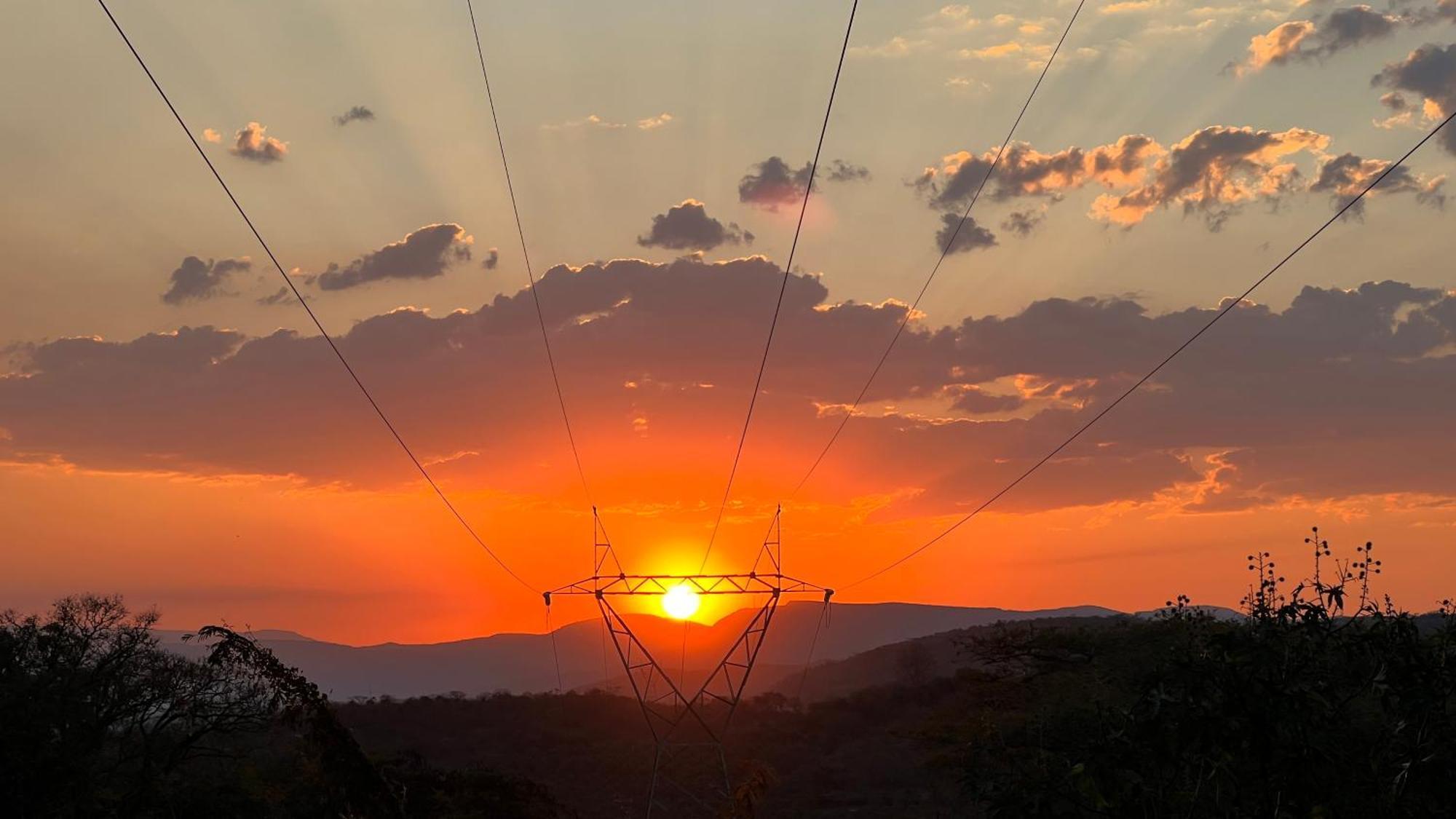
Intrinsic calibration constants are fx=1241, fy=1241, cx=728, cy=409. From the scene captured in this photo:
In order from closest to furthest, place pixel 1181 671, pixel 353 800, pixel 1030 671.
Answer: pixel 1181 671, pixel 353 800, pixel 1030 671

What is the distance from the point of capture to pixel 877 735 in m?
117

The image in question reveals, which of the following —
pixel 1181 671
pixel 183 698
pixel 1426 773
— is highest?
pixel 183 698

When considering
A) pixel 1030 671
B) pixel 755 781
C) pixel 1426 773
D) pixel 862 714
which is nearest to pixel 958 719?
pixel 1030 671

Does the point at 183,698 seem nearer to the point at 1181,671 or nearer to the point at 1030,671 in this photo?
the point at 1030,671

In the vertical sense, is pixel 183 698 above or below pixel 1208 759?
above

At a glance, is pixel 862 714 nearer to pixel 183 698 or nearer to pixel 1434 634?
pixel 183 698

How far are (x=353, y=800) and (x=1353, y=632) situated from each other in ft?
84.9

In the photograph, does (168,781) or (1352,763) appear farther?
(168,781)

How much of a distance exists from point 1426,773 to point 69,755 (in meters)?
48.1

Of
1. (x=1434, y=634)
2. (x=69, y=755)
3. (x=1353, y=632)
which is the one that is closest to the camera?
(x=1353, y=632)

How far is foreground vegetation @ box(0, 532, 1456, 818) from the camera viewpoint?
1528 centimetres

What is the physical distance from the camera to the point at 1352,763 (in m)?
15.4

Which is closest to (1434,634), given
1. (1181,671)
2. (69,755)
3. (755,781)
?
(1181,671)

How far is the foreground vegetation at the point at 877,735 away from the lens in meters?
15.3
